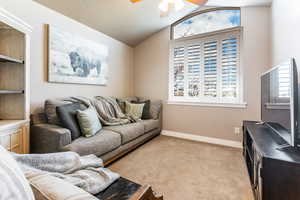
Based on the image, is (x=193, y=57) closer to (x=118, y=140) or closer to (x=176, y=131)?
(x=176, y=131)

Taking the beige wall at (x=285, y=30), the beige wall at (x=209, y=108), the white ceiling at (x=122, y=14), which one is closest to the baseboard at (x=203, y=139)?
the beige wall at (x=209, y=108)

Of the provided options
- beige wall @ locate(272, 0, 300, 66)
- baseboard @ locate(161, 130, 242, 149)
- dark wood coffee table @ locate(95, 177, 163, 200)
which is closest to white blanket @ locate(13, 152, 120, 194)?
dark wood coffee table @ locate(95, 177, 163, 200)

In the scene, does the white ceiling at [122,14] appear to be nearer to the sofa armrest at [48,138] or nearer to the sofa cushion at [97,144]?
the sofa armrest at [48,138]

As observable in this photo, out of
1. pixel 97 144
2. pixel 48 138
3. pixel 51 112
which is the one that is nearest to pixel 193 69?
pixel 97 144

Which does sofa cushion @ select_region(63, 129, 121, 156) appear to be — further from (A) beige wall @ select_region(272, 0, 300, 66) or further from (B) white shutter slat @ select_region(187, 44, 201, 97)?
(A) beige wall @ select_region(272, 0, 300, 66)

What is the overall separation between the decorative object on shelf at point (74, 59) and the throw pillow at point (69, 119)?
2.10ft

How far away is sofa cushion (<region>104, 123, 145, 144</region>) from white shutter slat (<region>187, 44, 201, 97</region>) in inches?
57.8

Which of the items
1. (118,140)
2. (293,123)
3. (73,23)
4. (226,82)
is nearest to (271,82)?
(293,123)

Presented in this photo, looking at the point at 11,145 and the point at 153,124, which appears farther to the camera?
the point at 153,124

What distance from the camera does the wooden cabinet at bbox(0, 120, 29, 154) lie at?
145 cm

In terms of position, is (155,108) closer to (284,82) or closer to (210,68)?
(210,68)

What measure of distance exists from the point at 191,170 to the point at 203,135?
1.32 meters

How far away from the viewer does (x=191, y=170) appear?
6.51 ft

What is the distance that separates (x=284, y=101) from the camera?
1.30 metres
